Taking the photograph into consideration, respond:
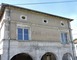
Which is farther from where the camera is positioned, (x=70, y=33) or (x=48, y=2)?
(x=70, y=33)

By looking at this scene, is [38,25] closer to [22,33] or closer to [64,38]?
[22,33]

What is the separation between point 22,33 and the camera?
12438mm

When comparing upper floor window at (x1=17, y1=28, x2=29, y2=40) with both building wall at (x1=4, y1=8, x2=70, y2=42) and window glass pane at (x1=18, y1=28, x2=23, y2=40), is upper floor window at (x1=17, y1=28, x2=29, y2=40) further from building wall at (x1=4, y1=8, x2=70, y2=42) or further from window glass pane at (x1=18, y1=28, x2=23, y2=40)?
building wall at (x1=4, y1=8, x2=70, y2=42)

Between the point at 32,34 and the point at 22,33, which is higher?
the point at 22,33

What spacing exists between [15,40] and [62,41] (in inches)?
250

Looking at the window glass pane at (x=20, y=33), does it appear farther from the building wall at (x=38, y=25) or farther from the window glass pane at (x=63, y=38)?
the window glass pane at (x=63, y=38)

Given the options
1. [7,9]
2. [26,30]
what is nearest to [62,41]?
[26,30]

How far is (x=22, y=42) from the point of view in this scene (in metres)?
11.9

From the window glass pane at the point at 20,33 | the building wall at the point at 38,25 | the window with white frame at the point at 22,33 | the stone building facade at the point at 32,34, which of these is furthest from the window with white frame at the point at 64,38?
the window glass pane at the point at 20,33

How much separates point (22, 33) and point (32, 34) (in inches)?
43.0

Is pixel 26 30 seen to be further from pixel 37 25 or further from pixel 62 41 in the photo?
pixel 62 41

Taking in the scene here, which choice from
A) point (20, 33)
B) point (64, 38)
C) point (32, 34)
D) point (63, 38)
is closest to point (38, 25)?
point (32, 34)

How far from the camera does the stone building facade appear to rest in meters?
11.4

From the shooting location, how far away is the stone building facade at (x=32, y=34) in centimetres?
1145
